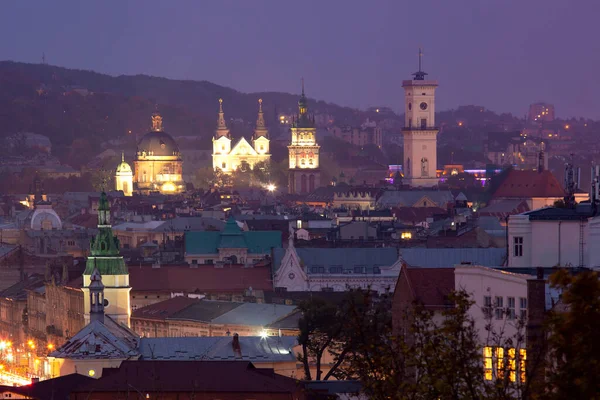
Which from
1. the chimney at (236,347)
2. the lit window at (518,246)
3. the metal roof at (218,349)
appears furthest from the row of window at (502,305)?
the chimney at (236,347)

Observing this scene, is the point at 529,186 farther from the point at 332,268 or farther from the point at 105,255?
the point at 105,255

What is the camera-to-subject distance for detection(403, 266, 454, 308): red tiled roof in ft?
126

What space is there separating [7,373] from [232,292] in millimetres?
18927

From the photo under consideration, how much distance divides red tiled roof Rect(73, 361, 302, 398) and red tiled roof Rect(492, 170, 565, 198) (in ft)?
356

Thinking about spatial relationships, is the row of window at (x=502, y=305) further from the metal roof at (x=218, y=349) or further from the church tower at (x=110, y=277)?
the church tower at (x=110, y=277)

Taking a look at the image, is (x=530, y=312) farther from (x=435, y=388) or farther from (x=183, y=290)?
(x=183, y=290)

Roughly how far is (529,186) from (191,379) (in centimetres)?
11375

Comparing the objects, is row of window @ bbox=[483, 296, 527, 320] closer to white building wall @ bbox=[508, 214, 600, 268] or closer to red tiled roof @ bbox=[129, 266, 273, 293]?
white building wall @ bbox=[508, 214, 600, 268]

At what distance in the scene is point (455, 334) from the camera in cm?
2214

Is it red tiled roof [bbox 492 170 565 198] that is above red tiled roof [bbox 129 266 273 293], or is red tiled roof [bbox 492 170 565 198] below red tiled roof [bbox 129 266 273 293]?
above

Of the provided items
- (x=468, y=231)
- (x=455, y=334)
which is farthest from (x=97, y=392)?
(x=468, y=231)

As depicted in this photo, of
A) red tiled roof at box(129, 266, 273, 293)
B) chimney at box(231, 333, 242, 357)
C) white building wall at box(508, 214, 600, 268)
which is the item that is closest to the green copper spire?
chimney at box(231, 333, 242, 357)

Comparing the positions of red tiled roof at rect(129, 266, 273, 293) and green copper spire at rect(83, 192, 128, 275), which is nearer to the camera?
green copper spire at rect(83, 192, 128, 275)

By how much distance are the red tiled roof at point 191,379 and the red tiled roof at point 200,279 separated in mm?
35730
